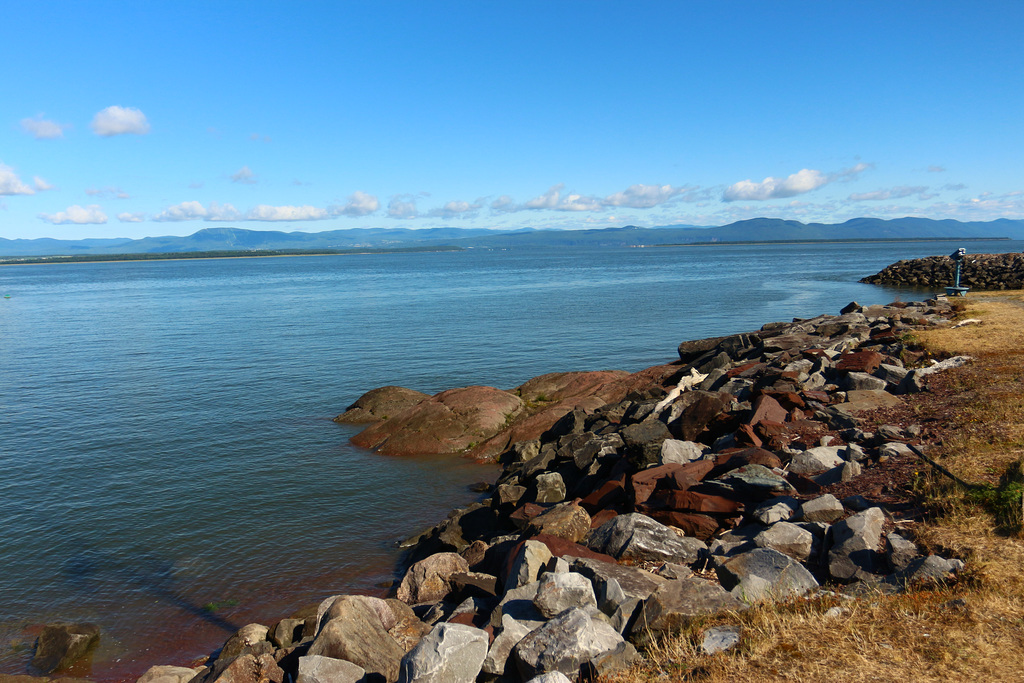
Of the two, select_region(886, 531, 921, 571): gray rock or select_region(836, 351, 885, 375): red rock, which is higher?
select_region(836, 351, 885, 375): red rock

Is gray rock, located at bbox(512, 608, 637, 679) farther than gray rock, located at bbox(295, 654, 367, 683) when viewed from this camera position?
No

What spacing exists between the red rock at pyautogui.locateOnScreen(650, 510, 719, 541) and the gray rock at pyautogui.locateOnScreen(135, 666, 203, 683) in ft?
20.5

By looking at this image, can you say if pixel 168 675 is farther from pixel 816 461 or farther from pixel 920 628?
pixel 816 461

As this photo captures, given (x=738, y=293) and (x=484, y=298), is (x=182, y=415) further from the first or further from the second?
(x=738, y=293)

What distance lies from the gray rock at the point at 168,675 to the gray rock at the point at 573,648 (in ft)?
16.1

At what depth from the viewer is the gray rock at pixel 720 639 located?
5.17 meters

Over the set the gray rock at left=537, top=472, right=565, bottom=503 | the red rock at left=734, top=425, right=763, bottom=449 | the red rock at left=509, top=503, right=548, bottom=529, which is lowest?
Answer: the gray rock at left=537, top=472, right=565, bottom=503

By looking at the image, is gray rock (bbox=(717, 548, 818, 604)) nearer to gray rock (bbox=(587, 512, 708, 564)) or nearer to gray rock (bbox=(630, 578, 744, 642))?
gray rock (bbox=(630, 578, 744, 642))

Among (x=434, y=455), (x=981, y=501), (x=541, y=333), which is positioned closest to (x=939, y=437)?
(x=981, y=501)

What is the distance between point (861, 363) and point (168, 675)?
13.5 m

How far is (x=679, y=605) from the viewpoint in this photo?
5.79 metres

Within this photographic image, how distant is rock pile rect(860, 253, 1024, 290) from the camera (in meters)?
58.8

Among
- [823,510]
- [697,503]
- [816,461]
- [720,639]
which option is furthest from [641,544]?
[816,461]

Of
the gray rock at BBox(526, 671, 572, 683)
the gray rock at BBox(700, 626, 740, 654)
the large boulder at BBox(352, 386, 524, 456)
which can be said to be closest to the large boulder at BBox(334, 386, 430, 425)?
the large boulder at BBox(352, 386, 524, 456)
